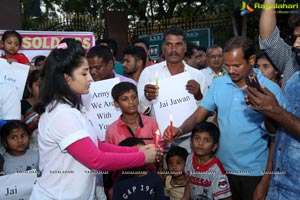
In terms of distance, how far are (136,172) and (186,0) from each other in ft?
63.2

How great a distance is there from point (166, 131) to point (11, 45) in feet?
11.0

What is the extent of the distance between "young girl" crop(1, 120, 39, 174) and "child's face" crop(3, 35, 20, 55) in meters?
1.92

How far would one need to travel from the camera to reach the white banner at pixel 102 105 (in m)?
4.45

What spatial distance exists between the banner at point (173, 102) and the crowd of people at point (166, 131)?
72 mm

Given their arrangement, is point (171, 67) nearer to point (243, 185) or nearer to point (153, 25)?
point (243, 185)

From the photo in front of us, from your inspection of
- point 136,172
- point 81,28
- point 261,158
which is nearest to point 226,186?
point 261,158

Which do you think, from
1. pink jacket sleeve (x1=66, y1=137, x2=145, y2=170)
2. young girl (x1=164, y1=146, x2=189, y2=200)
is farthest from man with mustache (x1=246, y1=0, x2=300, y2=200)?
young girl (x1=164, y1=146, x2=189, y2=200)

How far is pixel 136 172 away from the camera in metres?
3.58

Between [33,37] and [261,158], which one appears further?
[33,37]

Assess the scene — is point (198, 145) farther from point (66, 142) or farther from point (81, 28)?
point (81, 28)

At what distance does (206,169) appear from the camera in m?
3.85

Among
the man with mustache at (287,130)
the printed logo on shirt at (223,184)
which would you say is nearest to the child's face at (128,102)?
the printed logo on shirt at (223,184)

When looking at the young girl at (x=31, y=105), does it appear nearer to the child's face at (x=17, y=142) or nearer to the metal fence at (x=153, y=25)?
the child's face at (x=17, y=142)

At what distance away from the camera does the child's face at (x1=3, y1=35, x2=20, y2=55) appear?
5.93 m
